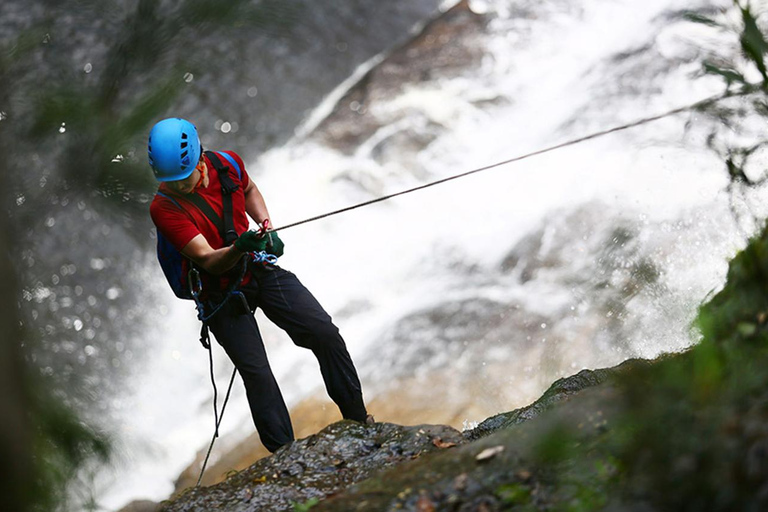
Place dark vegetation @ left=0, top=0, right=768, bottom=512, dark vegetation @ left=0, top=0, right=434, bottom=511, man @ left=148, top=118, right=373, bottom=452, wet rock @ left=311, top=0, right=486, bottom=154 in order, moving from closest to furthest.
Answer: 1. dark vegetation @ left=0, top=0, right=768, bottom=512
2. dark vegetation @ left=0, top=0, right=434, bottom=511
3. man @ left=148, top=118, right=373, bottom=452
4. wet rock @ left=311, top=0, right=486, bottom=154

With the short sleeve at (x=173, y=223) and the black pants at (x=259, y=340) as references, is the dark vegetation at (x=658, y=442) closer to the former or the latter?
the black pants at (x=259, y=340)

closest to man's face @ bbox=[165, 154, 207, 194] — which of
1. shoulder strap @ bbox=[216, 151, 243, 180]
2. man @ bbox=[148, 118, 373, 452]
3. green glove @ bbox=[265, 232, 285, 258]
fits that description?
man @ bbox=[148, 118, 373, 452]

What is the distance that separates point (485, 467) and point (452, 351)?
406 centimetres

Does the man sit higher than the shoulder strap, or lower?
lower

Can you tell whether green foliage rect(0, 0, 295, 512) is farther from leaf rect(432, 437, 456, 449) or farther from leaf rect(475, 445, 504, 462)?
leaf rect(432, 437, 456, 449)

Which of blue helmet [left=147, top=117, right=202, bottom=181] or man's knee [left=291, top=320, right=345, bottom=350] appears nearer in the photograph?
blue helmet [left=147, top=117, right=202, bottom=181]

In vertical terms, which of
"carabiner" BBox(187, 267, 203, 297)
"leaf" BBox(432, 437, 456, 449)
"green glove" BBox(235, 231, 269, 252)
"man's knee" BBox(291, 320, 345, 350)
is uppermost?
"green glove" BBox(235, 231, 269, 252)

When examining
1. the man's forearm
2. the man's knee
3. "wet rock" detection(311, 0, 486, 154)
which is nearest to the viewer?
the man's knee

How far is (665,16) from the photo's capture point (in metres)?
9.38

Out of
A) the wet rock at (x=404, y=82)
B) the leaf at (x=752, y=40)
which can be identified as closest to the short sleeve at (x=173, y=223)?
the leaf at (x=752, y=40)

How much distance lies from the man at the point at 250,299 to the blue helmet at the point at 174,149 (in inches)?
1.7

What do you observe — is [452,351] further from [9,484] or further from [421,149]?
[9,484]

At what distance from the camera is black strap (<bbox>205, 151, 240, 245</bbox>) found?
4.01 m

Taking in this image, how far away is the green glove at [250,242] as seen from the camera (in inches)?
146
